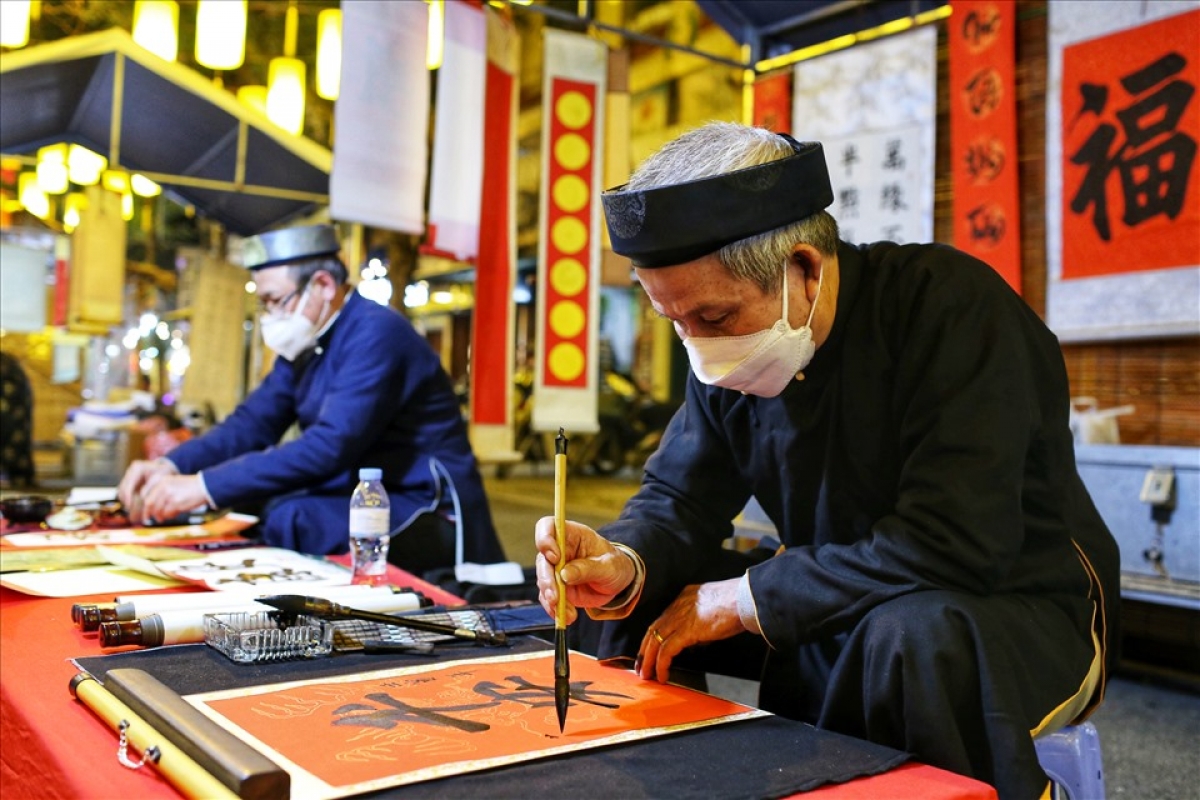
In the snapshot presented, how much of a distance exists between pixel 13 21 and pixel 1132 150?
17.9 ft

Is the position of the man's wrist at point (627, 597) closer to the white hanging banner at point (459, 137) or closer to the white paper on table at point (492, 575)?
the white paper on table at point (492, 575)

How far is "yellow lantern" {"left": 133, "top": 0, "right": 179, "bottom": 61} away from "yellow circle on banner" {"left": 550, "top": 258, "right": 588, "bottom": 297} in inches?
114

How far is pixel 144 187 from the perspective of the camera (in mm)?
6715

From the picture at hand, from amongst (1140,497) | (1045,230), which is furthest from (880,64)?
(1140,497)

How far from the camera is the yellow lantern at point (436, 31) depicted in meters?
4.70

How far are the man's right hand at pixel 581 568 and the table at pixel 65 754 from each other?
51 cm

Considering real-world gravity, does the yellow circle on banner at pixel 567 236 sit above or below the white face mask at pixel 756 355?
above

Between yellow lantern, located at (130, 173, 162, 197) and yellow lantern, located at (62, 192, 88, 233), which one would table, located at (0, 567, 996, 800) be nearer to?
yellow lantern, located at (62, 192, 88, 233)

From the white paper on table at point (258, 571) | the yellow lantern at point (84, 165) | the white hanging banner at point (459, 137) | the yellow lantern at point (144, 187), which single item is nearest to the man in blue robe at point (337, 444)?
the white paper on table at point (258, 571)

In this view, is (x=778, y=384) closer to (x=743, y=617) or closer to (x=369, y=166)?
(x=743, y=617)

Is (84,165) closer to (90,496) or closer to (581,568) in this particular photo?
(90,496)

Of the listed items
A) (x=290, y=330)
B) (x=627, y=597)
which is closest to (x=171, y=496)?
(x=290, y=330)

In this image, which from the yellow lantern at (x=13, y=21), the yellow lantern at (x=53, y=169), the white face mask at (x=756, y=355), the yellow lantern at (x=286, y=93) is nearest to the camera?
the white face mask at (x=756, y=355)

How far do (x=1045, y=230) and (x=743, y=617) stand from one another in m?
3.64
